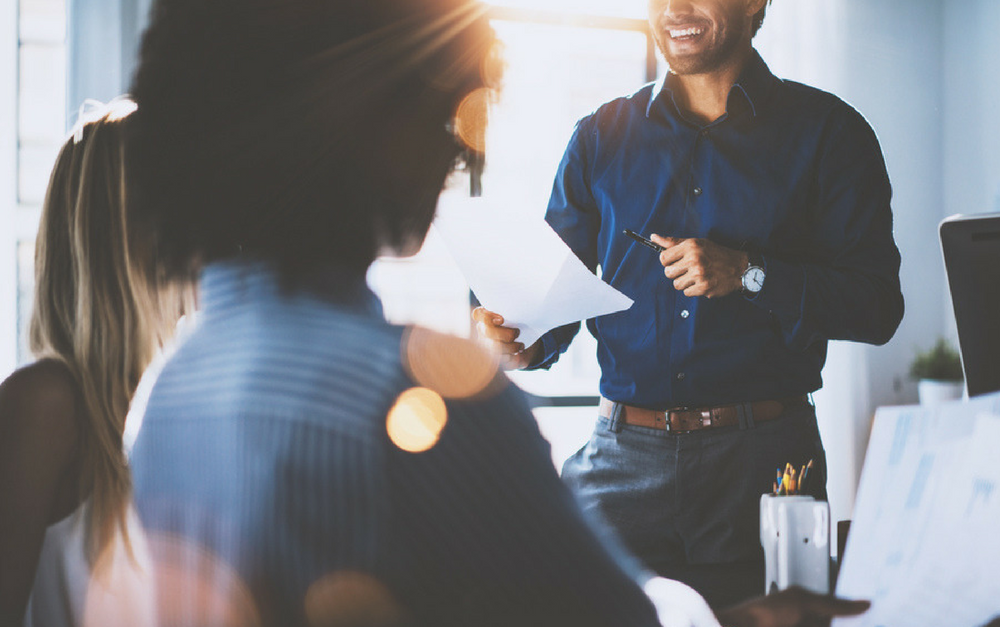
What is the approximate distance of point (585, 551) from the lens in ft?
1.66

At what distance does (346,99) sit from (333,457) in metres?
0.24

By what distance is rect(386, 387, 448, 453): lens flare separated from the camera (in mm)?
466

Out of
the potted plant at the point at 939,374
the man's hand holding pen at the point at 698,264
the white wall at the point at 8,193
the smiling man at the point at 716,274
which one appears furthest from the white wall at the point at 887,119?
the white wall at the point at 8,193

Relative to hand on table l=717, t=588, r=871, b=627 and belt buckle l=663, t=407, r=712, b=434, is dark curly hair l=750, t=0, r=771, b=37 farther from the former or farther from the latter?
hand on table l=717, t=588, r=871, b=627

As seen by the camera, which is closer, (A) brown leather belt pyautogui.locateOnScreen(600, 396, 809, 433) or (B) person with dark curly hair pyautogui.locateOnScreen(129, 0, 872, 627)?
(B) person with dark curly hair pyautogui.locateOnScreen(129, 0, 872, 627)

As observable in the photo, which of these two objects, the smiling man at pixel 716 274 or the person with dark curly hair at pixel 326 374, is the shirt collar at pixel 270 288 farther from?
the smiling man at pixel 716 274

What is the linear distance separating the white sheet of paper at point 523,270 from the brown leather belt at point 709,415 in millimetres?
419

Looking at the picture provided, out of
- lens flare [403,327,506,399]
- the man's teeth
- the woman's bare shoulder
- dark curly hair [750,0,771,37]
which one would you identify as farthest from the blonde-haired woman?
dark curly hair [750,0,771,37]

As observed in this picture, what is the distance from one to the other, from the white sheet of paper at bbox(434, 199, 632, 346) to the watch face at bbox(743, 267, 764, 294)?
13.7 inches

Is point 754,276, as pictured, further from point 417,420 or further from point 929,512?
point 417,420

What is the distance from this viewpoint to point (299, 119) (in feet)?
1.74

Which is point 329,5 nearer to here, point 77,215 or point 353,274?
point 353,274

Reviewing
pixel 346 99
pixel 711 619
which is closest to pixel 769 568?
pixel 711 619

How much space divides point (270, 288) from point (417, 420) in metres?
0.14
